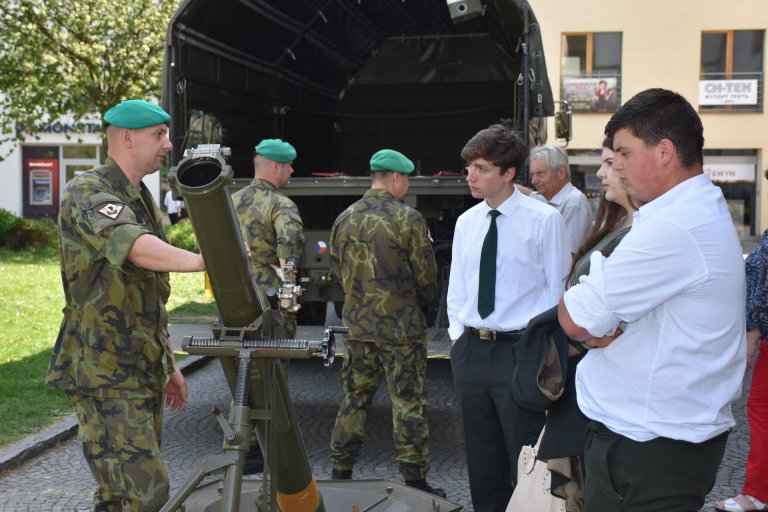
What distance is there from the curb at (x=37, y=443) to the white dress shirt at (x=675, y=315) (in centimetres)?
428

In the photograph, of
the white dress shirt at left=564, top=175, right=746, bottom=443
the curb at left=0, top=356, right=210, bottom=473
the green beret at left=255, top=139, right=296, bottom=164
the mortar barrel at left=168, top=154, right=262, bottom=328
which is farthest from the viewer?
the green beret at left=255, top=139, right=296, bottom=164

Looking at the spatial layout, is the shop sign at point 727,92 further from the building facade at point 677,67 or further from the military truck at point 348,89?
the military truck at point 348,89

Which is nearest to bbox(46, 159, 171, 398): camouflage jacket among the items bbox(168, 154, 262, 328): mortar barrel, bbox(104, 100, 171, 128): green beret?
bbox(104, 100, 171, 128): green beret

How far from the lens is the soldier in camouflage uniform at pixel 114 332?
339 centimetres

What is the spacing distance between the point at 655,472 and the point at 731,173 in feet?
83.5

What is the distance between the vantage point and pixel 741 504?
15.7 feet

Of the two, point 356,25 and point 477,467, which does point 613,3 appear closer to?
point 356,25

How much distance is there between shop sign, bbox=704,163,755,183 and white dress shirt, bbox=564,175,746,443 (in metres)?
25.0

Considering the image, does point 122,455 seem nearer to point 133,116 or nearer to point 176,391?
point 176,391

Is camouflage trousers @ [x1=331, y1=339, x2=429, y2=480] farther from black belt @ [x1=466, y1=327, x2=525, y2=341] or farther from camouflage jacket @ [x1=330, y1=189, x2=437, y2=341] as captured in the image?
black belt @ [x1=466, y1=327, x2=525, y2=341]

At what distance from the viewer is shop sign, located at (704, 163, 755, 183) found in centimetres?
2594

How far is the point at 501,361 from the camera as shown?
4137 mm

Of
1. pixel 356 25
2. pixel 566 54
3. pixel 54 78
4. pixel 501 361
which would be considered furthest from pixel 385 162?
pixel 566 54

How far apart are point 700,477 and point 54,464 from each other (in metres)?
4.41
